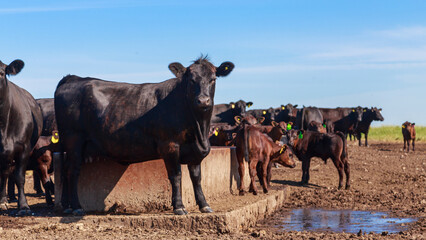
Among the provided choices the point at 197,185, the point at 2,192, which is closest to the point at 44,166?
the point at 2,192

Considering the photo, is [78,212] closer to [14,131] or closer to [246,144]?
[14,131]

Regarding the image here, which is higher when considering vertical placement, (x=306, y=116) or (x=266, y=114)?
(x=266, y=114)

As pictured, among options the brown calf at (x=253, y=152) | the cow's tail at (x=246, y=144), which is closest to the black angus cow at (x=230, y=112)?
the brown calf at (x=253, y=152)

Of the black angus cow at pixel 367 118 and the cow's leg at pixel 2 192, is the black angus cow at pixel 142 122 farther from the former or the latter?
the black angus cow at pixel 367 118

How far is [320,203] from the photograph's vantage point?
1099 centimetres

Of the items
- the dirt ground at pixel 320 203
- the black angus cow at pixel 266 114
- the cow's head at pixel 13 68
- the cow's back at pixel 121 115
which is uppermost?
the black angus cow at pixel 266 114

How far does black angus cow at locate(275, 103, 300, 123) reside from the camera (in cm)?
3256

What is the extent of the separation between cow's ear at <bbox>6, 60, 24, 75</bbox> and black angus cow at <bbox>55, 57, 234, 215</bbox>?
30.7 inches

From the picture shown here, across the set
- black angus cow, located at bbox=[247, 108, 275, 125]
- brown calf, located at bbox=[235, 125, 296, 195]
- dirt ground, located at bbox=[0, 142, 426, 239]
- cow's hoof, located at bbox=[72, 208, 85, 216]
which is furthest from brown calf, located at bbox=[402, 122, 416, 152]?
cow's hoof, located at bbox=[72, 208, 85, 216]

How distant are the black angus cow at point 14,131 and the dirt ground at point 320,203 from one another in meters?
0.47

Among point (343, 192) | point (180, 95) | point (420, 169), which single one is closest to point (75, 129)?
point (180, 95)

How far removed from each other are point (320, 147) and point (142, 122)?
716 cm

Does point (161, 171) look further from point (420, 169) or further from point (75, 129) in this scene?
point (420, 169)

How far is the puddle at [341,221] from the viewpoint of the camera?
827cm
